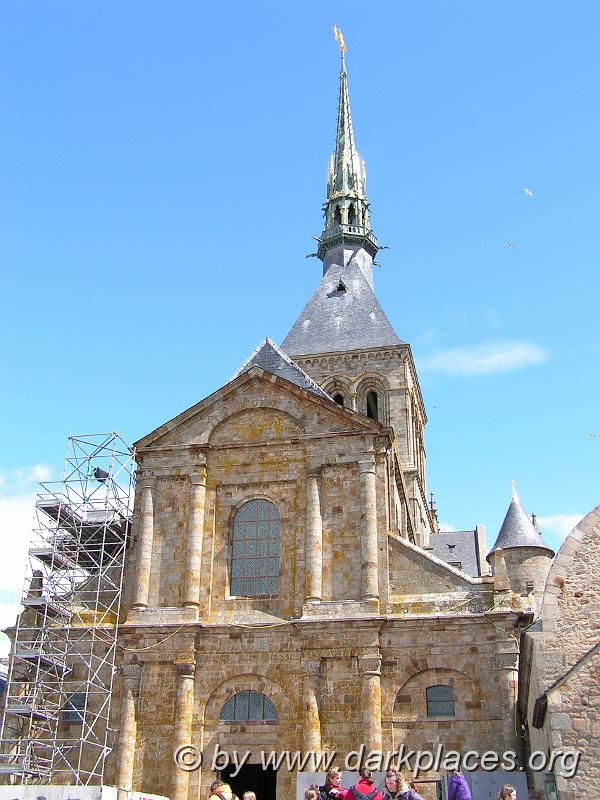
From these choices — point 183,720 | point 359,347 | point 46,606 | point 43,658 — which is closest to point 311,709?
point 183,720

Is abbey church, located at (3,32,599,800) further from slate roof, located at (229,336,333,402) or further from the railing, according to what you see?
the railing

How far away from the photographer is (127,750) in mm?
20000

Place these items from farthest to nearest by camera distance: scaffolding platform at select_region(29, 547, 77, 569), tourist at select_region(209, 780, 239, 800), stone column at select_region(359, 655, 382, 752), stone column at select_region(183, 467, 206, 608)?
1. scaffolding platform at select_region(29, 547, 77, 569)
2. stone column at select_region(183, 467, 206, 608)
3. stone column at select_region(359, 655, 382, 752)
4. tourist at select_region(209, 780, 239, 800)

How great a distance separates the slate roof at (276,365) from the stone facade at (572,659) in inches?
399

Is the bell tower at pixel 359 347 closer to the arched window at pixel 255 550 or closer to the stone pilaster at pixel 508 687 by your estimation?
the arched window at pixel 255 550

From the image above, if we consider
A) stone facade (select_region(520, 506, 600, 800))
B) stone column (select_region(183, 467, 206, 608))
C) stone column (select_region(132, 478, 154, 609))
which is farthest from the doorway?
stone facade (select_region(520, 506, 600, 800))

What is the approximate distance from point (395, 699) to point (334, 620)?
2.16 meters

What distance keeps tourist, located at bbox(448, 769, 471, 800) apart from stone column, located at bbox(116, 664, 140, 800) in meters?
11.0

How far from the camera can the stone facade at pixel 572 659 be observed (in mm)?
12938

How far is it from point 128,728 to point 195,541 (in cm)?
453

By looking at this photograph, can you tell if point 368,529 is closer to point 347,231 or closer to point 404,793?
point 404,793

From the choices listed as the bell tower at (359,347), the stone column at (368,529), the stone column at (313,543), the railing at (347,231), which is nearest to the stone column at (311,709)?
the stone column at (313,543)

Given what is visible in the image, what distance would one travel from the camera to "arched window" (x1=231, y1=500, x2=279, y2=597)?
71.3 ft

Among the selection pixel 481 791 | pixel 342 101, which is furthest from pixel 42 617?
pixel 342 101
